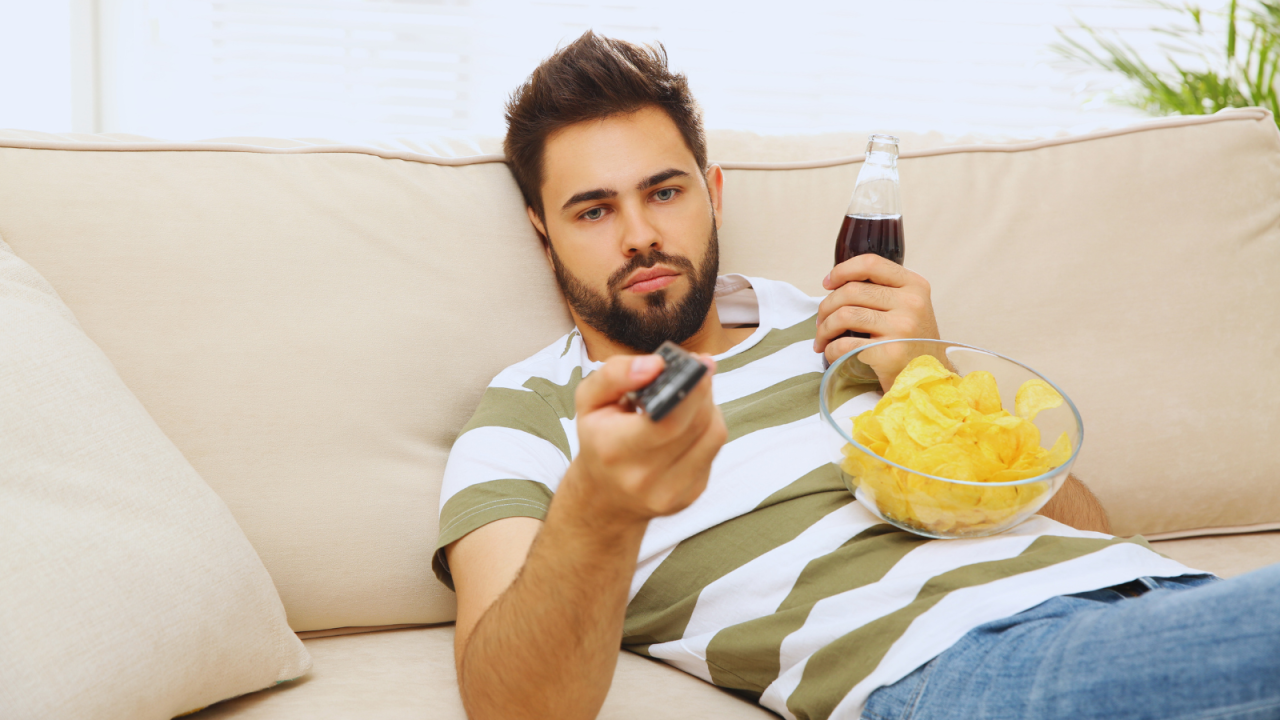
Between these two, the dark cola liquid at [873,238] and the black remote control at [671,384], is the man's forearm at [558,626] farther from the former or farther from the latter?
the dark cola liquid at [873,238]

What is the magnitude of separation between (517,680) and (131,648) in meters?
0.35

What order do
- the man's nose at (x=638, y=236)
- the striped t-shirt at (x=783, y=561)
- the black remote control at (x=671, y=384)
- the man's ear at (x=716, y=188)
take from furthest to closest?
the man's ear at (x=716, y=188) → the man's nose at (x=638, y=236) → the striped t-shirt at (x=783, y=561) → the black remote control at (x=671, y=384)

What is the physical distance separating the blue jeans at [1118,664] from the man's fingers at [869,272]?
18.6 inches

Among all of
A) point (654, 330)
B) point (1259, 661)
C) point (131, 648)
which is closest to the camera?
point (1259, 661)

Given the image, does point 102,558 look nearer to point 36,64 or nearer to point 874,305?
point 874,305

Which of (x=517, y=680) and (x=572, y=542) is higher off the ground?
(x=572, y=542)

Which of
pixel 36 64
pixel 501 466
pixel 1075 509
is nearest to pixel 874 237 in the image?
pixel 1075 509

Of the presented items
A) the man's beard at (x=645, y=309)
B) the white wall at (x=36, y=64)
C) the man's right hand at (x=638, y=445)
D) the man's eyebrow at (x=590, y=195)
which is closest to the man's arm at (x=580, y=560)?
the man's right hand at (x=638, y=445)

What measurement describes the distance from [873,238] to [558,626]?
0.70 m

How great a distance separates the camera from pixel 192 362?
1.06 meters

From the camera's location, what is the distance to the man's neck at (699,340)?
1.35 meters

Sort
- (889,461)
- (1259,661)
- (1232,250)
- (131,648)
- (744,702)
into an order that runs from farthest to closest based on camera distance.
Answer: (1232,250) → (744,702) → (889,461) → (131,648) → (1259,661)

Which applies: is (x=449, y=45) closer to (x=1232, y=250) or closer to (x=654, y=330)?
(x=654, y=330)

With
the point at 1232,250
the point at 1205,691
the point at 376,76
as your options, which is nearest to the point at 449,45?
the point at 376,76
